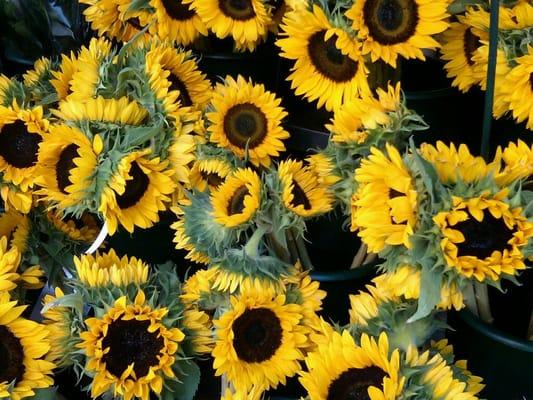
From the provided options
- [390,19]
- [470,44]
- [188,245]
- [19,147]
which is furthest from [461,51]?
[19,147]

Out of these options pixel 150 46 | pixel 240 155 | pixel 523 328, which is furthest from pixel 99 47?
pixel 523 328

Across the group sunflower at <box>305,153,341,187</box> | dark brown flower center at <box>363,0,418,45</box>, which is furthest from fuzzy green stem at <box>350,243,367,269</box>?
dark brown flower center at <box>363,0,418,45</box>

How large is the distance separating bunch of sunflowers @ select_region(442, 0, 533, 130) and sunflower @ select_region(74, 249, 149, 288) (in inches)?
14.9

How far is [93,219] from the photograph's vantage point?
3.24ft

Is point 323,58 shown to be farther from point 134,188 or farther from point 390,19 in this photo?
point 134,188

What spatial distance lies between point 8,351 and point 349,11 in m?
0.44

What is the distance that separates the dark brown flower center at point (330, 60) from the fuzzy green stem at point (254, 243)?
0.58 ft

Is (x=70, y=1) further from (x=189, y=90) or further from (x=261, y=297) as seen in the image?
(x=261, y=297)

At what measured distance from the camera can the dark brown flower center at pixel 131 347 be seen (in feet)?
2.25

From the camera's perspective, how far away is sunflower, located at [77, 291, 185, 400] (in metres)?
0.68

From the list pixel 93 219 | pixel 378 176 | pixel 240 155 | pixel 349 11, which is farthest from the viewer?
pixel 93 219

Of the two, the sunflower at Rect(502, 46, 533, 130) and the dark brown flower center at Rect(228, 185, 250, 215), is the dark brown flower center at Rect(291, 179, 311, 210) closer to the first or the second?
the dark brown flower center at Rect(228, 185, 250, 215)

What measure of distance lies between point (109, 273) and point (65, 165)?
0.11 m

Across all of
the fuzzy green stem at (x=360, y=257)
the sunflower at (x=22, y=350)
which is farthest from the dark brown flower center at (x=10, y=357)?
the fuzzy green stem at (x=360, y=257)
